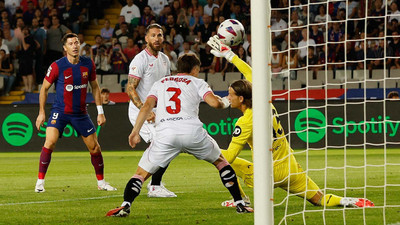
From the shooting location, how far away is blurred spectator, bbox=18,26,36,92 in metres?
20.4

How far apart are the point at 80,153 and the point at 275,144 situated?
35.2 feet

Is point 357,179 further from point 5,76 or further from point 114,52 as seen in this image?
point 5,76

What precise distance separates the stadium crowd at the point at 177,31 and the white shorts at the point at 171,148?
464 inches

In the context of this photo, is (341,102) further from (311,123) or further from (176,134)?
(176,134)

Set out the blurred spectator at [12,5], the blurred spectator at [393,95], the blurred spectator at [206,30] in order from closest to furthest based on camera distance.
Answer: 1. the blurred spectator at [393,95]
2. the blurred spectator at [206,30]
3. the blurred spectator at [12,5]

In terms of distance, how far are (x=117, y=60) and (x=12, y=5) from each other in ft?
15.0

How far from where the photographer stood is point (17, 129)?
1720 centimetres

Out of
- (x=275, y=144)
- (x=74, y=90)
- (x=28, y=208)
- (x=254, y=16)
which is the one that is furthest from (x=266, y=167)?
(x=74, y=90)

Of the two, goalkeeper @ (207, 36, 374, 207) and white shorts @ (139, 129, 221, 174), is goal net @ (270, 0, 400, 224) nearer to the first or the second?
goalkeeper @ (207, 36, 374, 207)

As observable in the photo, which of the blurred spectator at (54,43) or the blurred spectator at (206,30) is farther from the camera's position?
the blurred spectator at (54,43)

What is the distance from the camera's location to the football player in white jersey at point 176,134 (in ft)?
21.7

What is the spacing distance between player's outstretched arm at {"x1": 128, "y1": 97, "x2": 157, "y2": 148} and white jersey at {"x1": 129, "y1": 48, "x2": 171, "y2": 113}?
215 centimetres

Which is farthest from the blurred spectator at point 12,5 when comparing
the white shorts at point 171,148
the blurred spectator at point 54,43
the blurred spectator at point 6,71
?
the white shorts at point 171,148

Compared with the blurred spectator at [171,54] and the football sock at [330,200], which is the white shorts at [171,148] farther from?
the blurred spectator at [171,54]
